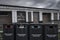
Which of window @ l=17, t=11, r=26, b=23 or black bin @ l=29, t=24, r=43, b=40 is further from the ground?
window @ l=17, t=11, r=26, b=23

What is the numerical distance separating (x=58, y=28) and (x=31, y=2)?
173cm

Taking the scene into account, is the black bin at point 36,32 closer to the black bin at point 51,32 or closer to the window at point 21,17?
the black bin at point 51,32

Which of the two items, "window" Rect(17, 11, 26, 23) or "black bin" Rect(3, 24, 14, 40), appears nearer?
"black bin" Rect(3, 24, 14, 40)

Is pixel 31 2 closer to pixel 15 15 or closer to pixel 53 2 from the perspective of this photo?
pixel 53 2

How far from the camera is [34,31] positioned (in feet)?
8.45

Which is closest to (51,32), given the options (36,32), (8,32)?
(36,32)

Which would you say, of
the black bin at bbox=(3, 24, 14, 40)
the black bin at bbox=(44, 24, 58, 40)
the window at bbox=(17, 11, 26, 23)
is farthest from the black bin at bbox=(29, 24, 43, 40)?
the window at bbox=(17, 11, 26, 23)

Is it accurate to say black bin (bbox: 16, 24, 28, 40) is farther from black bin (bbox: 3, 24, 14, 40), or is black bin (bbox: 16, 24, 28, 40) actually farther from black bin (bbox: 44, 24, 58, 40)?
black bin (bbox: 44, 24, 58, 40)

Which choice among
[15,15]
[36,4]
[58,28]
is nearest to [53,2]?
[36,4]

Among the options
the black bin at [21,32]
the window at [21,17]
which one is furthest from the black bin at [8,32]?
the window at [21,17]

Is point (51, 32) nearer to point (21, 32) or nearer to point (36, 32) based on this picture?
point (36, 32)

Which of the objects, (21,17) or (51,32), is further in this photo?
(21,17)

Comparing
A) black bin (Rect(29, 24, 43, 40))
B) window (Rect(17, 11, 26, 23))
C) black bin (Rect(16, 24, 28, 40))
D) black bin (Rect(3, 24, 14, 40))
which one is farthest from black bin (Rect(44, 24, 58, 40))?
window (Rect(17, 11, 26, 23))

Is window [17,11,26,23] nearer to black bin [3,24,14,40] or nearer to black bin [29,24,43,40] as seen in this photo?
black bin [3,24,14,40]
